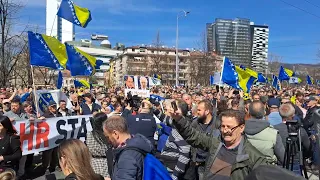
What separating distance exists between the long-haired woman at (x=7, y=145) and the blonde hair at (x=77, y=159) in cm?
259

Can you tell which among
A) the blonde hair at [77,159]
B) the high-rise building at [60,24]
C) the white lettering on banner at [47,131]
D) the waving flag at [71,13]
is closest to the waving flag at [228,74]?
the waving flag at [71,13]

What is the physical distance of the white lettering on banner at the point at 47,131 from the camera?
6840 millimetres

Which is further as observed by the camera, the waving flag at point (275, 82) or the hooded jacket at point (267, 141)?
the waving flag at point (275, 82)

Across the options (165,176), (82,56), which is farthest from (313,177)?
(82,56)

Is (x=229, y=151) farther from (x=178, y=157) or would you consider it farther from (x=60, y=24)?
(x=60, y=24)

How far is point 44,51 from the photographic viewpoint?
29.8ft

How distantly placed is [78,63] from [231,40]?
203 ft

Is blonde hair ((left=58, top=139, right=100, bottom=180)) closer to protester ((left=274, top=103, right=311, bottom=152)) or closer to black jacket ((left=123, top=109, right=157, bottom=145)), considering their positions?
protester ((left=274, top=103, right=311, bottom=152))

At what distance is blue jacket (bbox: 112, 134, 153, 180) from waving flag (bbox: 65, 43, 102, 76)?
28.9ft

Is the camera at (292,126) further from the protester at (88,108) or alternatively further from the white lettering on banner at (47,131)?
the protester at (88,108)

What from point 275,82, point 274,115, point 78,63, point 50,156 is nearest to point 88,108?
point 50,156

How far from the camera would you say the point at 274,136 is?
4.30 meters

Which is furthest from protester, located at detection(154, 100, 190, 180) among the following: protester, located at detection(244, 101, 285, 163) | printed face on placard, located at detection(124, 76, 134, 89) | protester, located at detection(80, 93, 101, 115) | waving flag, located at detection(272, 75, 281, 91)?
waving flag, located at detection(272, 75, 281, 91)

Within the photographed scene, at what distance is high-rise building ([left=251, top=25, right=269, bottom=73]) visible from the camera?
64.5 metres
